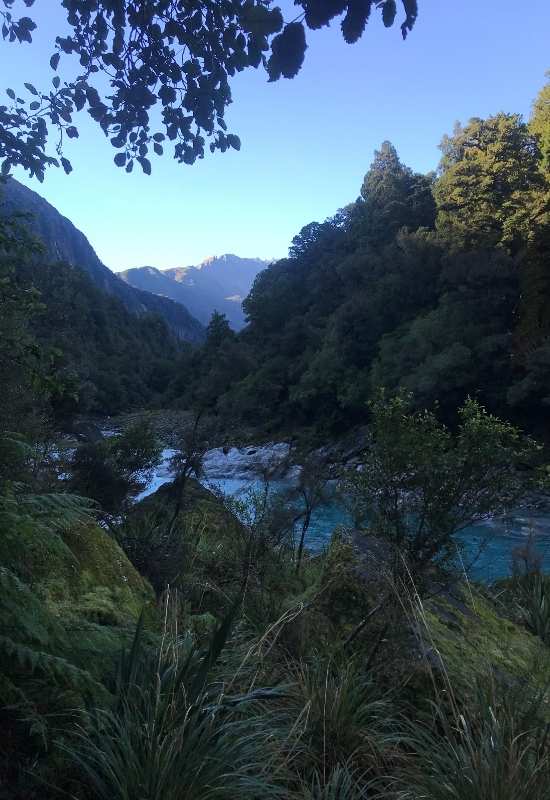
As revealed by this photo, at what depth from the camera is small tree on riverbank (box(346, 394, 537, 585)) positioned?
189 inches

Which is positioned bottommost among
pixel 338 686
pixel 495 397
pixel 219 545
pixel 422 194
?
pixel 219 545

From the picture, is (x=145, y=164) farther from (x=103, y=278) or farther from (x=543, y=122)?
(x=103, y=278)

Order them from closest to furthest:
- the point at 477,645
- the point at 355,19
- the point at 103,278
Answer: the point at 355,19 < the point at 477,645 < the point at 103,278

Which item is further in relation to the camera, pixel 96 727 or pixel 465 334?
pixel 465 334

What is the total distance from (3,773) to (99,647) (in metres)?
0.58

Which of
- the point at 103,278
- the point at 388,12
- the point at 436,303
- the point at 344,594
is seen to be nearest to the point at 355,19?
the point at 388,12

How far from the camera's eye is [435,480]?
486 centimetres

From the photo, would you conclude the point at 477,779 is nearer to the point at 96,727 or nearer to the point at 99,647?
the point at 96,727

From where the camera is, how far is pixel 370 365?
43219 mm

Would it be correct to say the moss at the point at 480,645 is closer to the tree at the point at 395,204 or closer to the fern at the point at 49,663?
the fern at the point at 49,663

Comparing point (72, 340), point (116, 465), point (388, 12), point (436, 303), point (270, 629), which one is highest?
point (436, 303)

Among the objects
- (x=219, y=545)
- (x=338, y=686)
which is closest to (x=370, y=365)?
(x=219, y=545)

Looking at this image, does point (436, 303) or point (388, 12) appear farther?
point (436, 303)

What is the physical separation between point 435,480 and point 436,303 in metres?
39.1
